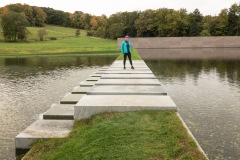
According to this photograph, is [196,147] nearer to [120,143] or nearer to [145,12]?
[120,143]

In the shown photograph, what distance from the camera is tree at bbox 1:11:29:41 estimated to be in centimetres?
6203

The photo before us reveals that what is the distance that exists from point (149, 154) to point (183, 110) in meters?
4.56

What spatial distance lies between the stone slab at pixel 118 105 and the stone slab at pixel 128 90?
2.29 feet

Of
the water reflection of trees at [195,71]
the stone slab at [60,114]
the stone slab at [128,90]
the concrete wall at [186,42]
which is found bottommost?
the stone slab at [60,114]

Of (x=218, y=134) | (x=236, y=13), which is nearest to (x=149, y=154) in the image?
(x=218, y=134)

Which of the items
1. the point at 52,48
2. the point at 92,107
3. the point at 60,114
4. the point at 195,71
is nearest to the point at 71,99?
the point at 60,114

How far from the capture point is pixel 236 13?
197ft

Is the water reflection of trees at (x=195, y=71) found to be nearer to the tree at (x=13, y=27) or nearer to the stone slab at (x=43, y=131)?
the stone slab at (x=43, y=131)

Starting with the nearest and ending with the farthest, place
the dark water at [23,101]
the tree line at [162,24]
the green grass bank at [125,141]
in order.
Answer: the green grass bank at [125,141]
the dark water at [23,101]
the tree line at [162,24]

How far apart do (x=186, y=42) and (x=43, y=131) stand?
157 ft

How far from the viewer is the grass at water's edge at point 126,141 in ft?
13.6

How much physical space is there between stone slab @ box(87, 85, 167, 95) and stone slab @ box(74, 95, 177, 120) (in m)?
0.70

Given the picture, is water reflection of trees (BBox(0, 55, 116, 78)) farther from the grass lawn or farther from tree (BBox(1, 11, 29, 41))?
tree (BBox(1, 11, 29, 41))

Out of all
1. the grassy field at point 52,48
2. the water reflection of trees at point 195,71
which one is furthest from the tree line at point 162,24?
the water reflection of trees at point 195,71
